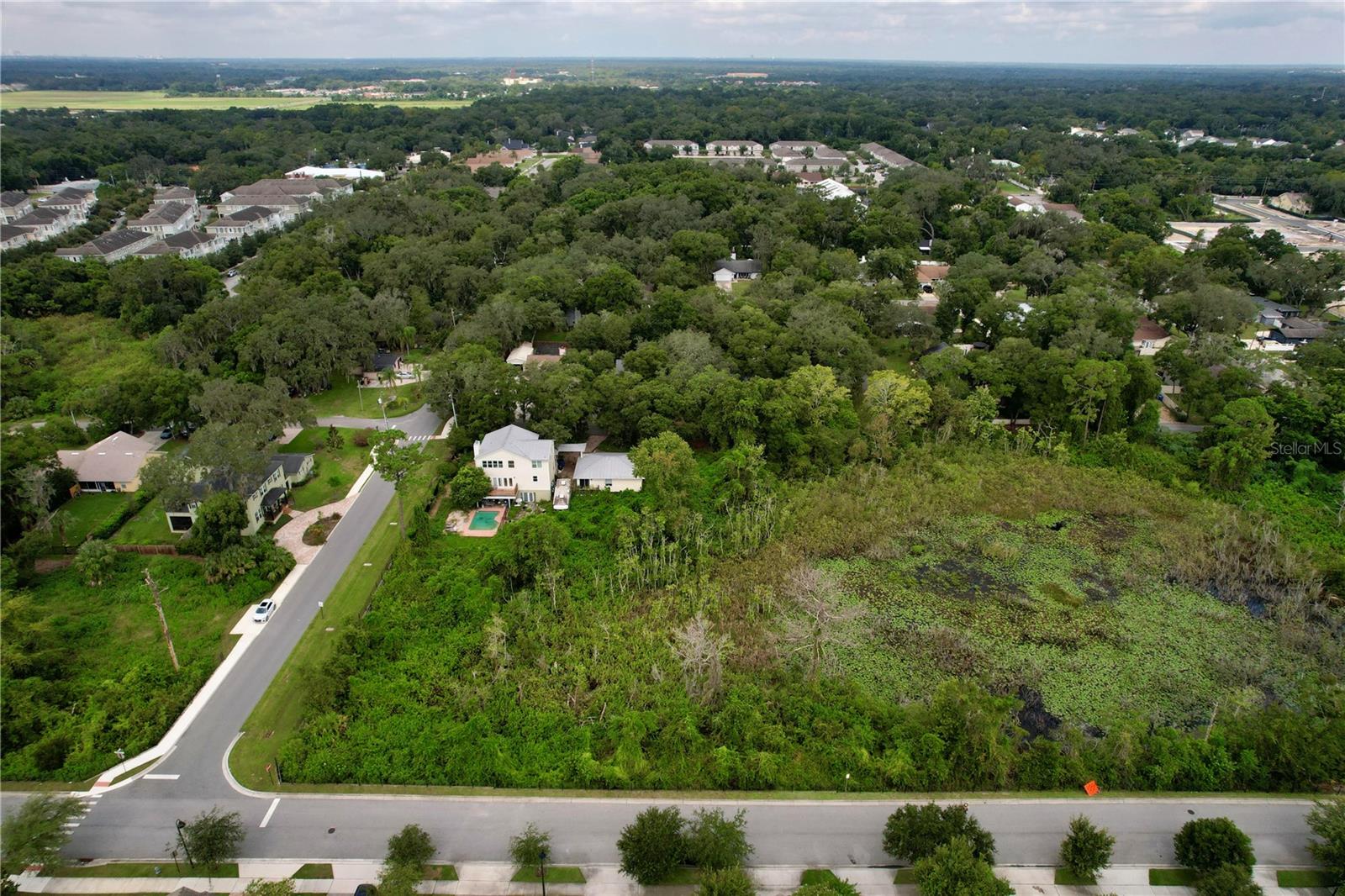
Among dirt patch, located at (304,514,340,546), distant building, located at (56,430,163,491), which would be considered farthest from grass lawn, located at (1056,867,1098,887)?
distant building, located at (56,430,163,491)

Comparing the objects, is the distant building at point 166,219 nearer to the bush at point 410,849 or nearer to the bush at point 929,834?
the bush at point 410,849

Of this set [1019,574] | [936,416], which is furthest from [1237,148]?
[1019,574]

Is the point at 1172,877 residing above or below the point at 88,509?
below

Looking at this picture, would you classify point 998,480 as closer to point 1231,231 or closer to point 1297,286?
point 1297,286

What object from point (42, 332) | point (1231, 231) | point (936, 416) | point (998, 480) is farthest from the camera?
point (1231, 231)

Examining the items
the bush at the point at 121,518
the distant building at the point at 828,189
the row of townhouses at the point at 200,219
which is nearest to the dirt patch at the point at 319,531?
the bush at the point at 121,518

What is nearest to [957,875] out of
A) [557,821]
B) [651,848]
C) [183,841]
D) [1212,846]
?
[1212,846]

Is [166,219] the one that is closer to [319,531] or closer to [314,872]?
[319,531]
